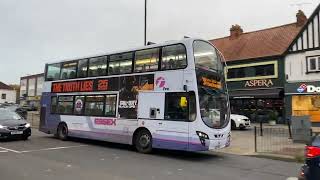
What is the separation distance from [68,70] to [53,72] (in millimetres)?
1505

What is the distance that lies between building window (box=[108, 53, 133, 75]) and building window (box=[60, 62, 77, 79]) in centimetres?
270

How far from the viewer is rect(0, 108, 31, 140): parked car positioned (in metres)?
17.1

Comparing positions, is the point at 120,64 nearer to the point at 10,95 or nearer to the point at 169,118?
the point at 169,118

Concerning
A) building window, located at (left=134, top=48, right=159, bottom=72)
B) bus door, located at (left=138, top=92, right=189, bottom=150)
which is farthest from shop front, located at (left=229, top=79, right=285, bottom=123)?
bus door, located at (left=138, top=92, right=189, bottom=150)

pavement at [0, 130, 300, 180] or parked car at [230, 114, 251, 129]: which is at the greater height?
parked car at [230, 114, 251, 129]

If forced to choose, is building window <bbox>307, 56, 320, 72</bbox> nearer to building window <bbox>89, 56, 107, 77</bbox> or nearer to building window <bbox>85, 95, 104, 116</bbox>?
building window <bbox>89, 56, 107, 77</bbox>

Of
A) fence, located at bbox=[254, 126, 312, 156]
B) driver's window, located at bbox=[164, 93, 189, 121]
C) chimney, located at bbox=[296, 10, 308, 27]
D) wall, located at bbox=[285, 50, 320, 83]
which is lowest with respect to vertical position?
fence, located at bbox=[254, 126, 312, 156]

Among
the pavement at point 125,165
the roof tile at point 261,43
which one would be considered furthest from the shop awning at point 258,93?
the pavement at point 125,165

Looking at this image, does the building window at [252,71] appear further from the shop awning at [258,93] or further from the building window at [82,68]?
the building window at [82,68]

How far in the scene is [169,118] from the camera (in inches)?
542

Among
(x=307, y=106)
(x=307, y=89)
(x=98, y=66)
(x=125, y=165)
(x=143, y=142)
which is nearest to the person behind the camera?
(x=125, y=165)

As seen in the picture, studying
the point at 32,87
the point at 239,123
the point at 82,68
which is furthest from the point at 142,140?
the point at 32,87

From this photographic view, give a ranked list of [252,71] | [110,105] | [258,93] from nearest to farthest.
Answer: [110,105]
[258,93]
[252,71]

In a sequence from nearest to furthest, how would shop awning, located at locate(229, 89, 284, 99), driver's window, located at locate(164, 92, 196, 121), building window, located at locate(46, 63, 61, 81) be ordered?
driver's window, located at locate(164, 92, 196, 121), building window, located at locate(46, 63, 61, 81), shop awning, located at locate(229, 89, 284, 99)
